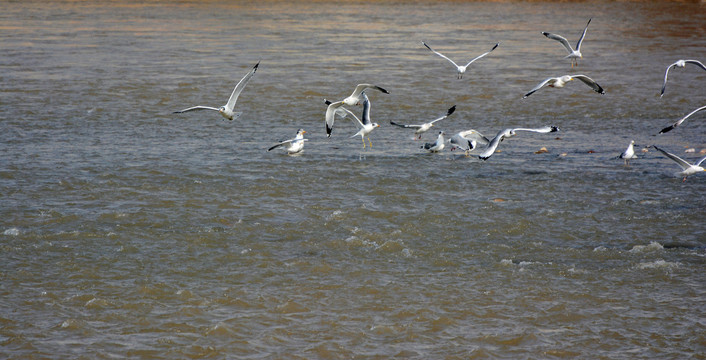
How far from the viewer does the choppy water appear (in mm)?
7488

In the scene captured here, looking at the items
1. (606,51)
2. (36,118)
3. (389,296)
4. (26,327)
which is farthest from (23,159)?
(606,51)

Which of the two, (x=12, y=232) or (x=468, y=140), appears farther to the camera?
(x=468, y=140)

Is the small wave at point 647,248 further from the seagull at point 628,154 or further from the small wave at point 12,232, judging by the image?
the small wave at point 12,232

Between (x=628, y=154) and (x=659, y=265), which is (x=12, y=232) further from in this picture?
(x=628, y=154)

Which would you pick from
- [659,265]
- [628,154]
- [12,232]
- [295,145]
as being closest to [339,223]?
[295,145]

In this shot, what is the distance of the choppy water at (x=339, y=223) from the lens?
24.6 ft

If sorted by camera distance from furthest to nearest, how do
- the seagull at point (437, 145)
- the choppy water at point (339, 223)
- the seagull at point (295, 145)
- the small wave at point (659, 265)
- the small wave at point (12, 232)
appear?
the seagull at point (437, 145), the seagull at point (295, 145), the small wave at point (12, 232), the small wave at point (659, 265), the choppy water at point (339, 223)

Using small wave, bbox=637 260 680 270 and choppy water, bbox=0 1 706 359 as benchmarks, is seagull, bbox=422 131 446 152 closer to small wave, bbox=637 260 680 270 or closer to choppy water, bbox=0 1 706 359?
choppy water, bbox=0 1 706 359

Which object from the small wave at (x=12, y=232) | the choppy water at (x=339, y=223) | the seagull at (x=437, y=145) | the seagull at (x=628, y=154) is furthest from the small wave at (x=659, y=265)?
the small wave at (x=12, y=232)

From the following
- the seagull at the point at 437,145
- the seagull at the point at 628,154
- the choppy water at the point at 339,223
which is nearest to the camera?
the choppy water at the point at 339,223

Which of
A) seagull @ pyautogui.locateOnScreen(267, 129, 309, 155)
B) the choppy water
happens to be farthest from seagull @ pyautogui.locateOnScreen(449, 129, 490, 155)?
seagull @ pyautogui.locateOnScreen(267, 129, 309, 155)

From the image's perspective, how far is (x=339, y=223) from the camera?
10477mm

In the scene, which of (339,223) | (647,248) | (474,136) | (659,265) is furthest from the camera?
(474,136)

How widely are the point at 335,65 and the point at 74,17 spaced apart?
23290 millimetres
